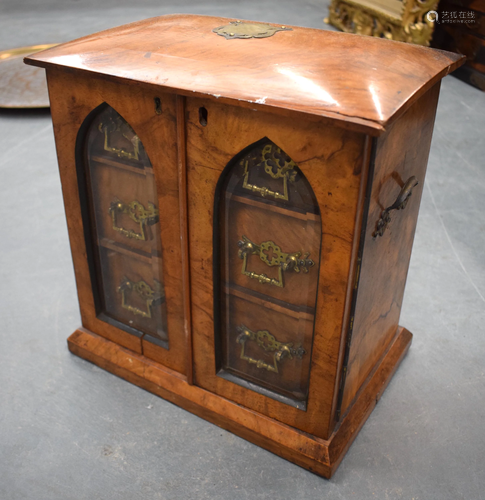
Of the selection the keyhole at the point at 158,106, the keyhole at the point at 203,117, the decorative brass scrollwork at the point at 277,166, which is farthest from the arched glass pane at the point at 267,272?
the keyhole at the point at 158,106

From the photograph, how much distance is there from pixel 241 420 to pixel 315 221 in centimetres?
68

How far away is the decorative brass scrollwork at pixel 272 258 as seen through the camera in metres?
1.37

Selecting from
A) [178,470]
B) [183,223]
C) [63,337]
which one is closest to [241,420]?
[178,470]

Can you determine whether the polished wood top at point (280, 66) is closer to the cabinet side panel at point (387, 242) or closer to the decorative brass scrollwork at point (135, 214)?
the cabinet side panel at point (387, 242)

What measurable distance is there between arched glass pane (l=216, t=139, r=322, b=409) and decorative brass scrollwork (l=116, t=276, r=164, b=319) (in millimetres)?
237

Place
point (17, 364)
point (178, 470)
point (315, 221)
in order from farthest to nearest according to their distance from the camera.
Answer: point (17, 364), point (178, 470), point (315, 221)

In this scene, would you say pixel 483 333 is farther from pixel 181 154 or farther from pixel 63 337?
pixel 63 337

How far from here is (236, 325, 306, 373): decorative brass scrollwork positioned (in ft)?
5.00

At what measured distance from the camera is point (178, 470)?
5.10ft

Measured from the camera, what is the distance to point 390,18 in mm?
4297

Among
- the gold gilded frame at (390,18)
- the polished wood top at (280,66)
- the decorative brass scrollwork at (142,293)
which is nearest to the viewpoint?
the polished wood top at (280,66)

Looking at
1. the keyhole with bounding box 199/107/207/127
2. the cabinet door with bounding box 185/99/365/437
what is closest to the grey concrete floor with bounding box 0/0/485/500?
the cabinet door with bounding box 185/99/365/437

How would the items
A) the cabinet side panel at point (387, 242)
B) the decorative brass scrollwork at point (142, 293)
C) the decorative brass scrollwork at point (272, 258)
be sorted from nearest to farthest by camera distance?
the cabinet side panel at point (387, 242) < the decorative brass scrollwork at point (272, 258) < the decorative brass scrollwork at point (142, 293)

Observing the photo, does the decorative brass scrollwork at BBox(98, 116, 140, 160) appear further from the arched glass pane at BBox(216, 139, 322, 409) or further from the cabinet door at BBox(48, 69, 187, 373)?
the arched glass pane at BBox(216, 139, 322, 409)
